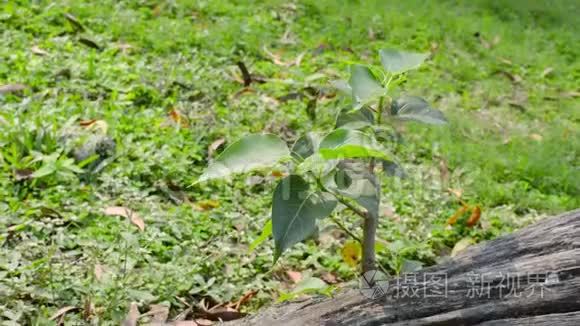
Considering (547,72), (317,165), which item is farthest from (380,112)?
(547,72)

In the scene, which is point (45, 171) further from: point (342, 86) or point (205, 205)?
point (342, 86)

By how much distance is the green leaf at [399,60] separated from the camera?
2094 mm

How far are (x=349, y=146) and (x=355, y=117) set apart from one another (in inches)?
14.8

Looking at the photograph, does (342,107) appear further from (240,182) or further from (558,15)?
(558,15)

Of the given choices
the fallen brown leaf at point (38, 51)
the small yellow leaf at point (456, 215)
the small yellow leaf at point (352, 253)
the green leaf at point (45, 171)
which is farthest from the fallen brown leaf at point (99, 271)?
the fallen brown leaf at point (38, 51)

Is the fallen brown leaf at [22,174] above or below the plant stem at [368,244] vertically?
below

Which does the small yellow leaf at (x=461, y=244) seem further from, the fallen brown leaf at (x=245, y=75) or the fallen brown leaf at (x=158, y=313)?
the fallen brown leaf at (x=245, y=75)

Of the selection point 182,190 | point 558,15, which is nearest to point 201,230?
point 182,190

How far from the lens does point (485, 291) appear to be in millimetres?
1998

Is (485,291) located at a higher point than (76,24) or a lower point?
Result: lower

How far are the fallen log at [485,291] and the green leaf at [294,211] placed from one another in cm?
30

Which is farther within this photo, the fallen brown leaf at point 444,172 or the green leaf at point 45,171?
the fallen brown leaf at point 444,172

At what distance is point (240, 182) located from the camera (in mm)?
3684

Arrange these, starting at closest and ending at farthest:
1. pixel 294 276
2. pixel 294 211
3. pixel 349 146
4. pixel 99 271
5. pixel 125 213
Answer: pixel 349 146 < pixel 294 211 < pixel 99 271 < pixel 294 276 < pixel 125 213
